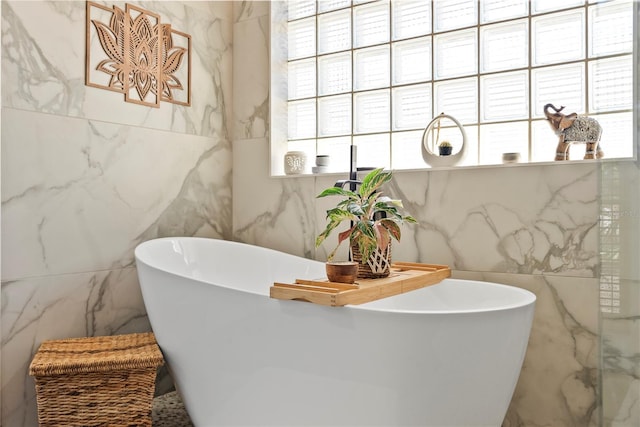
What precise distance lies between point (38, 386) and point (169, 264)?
69 centimetres

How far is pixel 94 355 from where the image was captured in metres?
1.80

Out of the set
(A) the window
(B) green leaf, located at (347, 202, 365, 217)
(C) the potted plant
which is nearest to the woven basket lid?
(C) the potted plant

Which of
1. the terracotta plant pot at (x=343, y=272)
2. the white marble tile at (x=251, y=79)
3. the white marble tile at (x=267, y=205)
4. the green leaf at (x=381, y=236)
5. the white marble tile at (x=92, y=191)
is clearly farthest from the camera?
the white marble tile at (x=251, y=79)

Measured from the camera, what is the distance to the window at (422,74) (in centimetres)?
208

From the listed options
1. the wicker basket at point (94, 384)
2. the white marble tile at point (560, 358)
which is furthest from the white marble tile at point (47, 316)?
the white marble tile at point (560, 358)

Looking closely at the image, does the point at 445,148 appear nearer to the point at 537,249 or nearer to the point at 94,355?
the point at 537,249

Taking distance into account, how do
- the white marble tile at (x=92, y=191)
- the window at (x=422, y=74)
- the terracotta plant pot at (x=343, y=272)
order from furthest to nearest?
the window at (x=422, y=74) → the white marble tile at (x=92, y=191) → the terracotta plant pot at (x=343, y=272)

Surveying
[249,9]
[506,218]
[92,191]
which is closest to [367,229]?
[506,218]

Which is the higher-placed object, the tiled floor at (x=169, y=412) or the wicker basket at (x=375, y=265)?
the wicker basket at (x=375, y=265)

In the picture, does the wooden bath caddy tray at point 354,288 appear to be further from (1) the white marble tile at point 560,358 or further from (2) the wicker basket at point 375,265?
(1) the white marble tile at point 560,358

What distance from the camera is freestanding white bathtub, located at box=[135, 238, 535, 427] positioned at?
1.29 meters

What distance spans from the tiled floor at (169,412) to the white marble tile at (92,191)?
661 mm

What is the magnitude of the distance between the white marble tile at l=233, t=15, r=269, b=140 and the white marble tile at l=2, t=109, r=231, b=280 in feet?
0.74

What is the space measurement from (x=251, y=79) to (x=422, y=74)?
3.12ft
